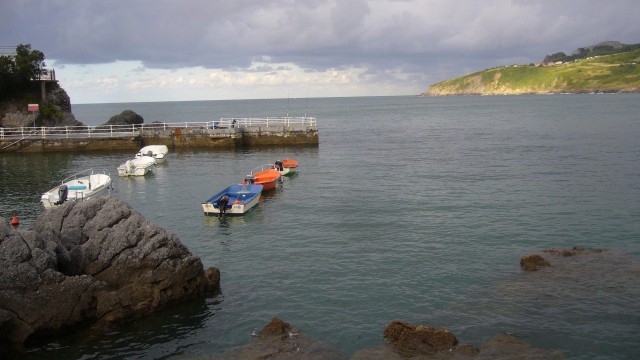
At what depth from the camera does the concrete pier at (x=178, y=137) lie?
65438mm

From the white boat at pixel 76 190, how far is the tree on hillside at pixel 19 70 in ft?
135

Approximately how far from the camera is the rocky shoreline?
50.8 feet

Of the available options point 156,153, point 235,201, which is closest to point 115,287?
point 235,201

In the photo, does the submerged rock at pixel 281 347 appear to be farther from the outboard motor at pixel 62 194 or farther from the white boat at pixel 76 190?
the outboard motor at pixel 62 194

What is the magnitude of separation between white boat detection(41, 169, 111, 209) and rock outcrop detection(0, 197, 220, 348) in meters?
13.0

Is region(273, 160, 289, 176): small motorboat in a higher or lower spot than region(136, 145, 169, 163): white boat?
lower

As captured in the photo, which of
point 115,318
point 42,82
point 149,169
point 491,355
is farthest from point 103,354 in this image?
point 42,82

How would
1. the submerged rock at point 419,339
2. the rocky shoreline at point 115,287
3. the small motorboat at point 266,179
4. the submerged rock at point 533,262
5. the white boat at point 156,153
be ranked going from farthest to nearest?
the white boat at point 156,153
the small motorboat at point 266,179
the submerged rock at point 533,262
the rocky shoreline at point 115,287
the submerged rock at point 419,339

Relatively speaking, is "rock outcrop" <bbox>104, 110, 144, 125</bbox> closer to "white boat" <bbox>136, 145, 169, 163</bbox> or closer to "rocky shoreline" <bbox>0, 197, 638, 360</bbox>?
"white boat" <bbox>136, 145, 169, 163</bbox>

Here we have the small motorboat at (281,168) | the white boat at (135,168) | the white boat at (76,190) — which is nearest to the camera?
the white boat at (76,190)

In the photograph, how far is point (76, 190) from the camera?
3638cm

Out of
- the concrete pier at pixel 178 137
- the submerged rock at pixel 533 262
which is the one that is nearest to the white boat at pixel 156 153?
the concrete pier at pixel 178 137

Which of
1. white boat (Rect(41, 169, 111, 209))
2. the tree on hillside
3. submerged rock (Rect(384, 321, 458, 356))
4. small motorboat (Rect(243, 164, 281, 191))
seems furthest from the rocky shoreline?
the tree on hillside

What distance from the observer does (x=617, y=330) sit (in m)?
16.6
